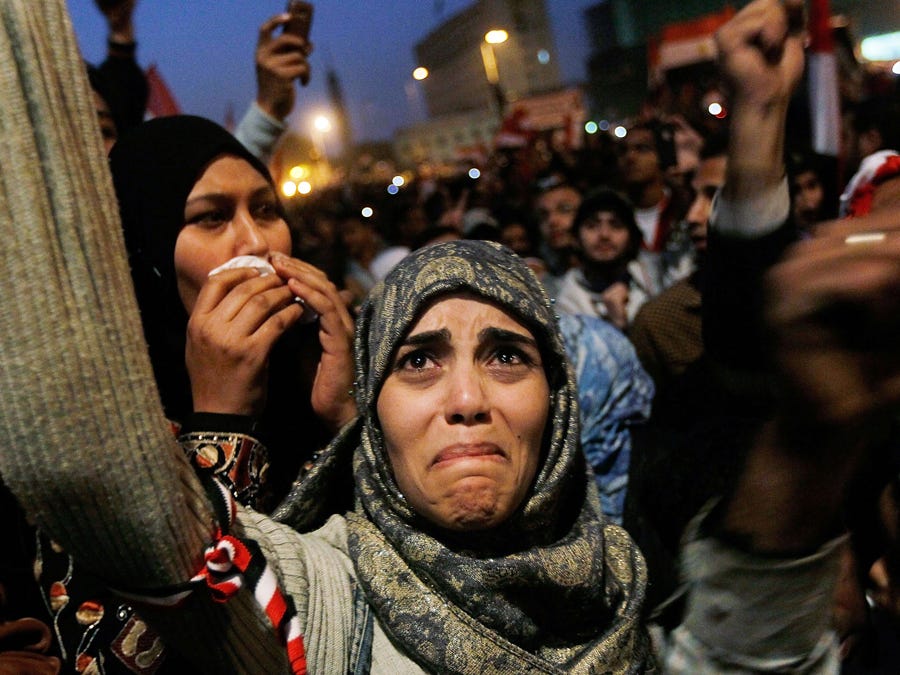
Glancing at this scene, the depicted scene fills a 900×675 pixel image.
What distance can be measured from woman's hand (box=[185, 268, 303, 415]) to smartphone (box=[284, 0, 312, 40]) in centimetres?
145

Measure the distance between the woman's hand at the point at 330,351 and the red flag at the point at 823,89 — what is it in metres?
3.95

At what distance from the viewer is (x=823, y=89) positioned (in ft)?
14.9

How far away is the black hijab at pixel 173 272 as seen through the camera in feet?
6.06

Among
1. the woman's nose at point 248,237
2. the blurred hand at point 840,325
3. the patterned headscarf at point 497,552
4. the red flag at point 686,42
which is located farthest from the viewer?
the red flag at point 686,42

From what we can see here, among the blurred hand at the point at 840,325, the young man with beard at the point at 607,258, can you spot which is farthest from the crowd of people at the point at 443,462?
the young man with beard at the point at 607,258

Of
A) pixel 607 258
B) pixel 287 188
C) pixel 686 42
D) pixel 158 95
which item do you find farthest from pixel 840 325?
pixel 686 42

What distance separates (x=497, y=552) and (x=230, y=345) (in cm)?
75

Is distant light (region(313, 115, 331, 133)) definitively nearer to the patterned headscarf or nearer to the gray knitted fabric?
the patterned headscarf

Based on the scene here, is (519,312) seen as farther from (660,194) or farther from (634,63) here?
(634,63)

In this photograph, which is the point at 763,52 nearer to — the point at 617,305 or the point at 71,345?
the point at 71,345

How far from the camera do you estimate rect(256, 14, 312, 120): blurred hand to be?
266 centimetres

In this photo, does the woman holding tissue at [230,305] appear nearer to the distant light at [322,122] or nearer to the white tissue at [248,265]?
the white tissue at [248,265]

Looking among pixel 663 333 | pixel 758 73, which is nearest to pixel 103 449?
pixel 758 73

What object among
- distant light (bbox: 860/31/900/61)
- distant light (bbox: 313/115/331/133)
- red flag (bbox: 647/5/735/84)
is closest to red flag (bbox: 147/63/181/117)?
red flag (bbox: 647/5/735/84)
